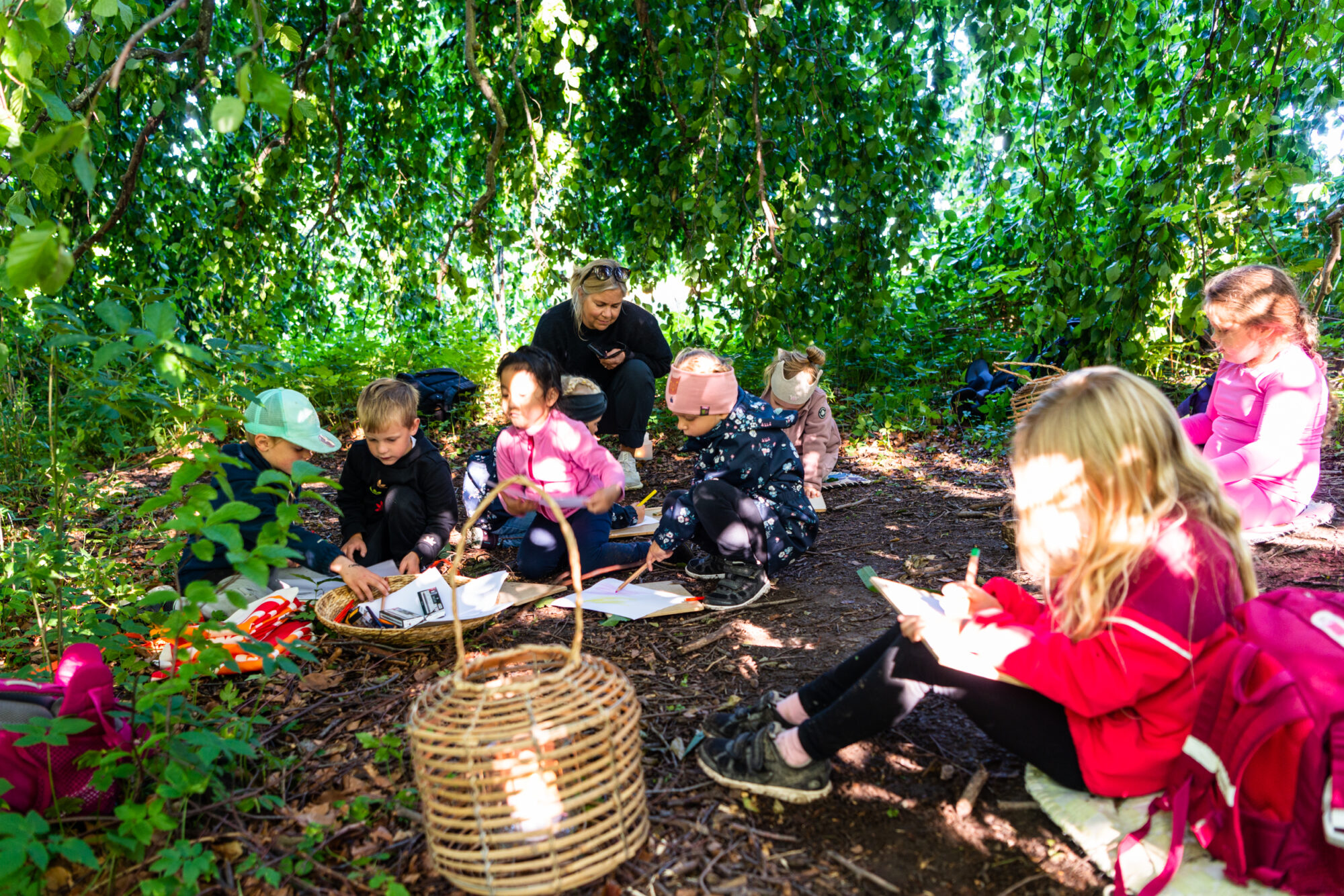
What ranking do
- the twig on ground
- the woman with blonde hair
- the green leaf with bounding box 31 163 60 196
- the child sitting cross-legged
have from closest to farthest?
the twig on ground → the green leaf with bounding box 31 163 60 196 → the child sitting cross-legged → the woman with blonde hair

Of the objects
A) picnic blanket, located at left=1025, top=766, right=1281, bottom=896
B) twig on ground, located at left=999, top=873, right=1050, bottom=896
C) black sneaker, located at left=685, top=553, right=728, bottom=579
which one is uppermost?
picnic blanket, located at left=1025, top=766, right=1281, bottom=896

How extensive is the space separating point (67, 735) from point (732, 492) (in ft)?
5.95

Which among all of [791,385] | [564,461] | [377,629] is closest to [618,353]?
[791,385]

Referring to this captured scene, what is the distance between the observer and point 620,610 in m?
2.45

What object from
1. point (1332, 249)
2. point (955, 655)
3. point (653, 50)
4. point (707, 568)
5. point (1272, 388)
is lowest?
point (707, 568)

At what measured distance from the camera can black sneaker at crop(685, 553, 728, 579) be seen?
2.81m

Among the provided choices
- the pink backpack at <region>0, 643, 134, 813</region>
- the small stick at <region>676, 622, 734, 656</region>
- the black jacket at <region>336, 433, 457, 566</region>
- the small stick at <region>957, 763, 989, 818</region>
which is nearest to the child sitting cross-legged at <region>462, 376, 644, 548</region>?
the black jacket at <region>336, 433, 457, 566</region>

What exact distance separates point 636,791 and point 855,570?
1.63 meters

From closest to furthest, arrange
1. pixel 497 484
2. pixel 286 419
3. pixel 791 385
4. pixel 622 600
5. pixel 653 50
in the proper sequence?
1. pixel 286 419
2. pixel 622 600
3. pixel 497 484
4. pixel 791 385
5. pixel 653 50

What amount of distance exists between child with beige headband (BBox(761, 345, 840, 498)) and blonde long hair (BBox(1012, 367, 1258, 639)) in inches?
87.3

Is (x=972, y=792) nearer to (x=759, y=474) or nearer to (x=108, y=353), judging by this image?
(x=759, y=474)

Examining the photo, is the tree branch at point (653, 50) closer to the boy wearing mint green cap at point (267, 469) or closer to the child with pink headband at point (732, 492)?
the child with pink headband at point (732, 492)

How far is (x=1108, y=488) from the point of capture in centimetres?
129

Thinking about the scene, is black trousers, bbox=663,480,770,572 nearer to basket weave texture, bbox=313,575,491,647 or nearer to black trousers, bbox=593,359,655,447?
basket weave texture, bbox=313,575,491,647
